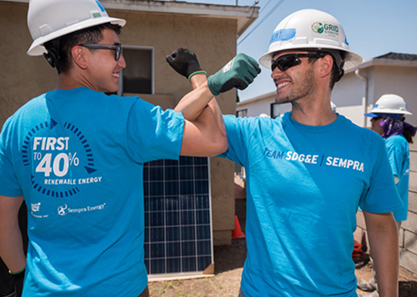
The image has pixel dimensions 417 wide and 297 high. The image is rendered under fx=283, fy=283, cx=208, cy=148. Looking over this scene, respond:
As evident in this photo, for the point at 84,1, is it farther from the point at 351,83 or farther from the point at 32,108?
the point at 351,83

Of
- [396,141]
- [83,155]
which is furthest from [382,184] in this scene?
[396,141]

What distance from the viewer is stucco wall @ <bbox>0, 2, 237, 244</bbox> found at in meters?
4.77

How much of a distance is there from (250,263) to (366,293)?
348 cm

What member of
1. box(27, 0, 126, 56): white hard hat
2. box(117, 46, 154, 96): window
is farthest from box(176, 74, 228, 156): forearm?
box(117, 46, 154, 96): window

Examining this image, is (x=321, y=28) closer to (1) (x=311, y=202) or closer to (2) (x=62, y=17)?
(1) (x=311, y=202)

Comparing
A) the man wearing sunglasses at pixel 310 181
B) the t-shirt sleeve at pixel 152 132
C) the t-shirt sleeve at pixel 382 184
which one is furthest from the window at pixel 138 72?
the t-shirt sleeve at pixel 382 184

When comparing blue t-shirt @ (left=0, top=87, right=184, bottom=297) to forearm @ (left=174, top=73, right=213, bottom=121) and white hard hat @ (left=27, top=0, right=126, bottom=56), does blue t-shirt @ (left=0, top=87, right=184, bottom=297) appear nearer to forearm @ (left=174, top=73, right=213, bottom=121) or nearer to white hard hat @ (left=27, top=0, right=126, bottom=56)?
forearm @ (left=174, top=73, right=213, bottom=121)

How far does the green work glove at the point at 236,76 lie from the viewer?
1361mm

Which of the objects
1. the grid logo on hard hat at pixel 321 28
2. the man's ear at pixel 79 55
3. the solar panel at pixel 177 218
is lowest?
the solar panel at pixel 177 218

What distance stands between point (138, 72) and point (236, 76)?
4.44 meters

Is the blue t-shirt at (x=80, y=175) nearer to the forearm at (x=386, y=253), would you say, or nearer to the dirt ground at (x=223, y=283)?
the forearm at (x=386, y=253)

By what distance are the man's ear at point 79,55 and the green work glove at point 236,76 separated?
0.59 meters

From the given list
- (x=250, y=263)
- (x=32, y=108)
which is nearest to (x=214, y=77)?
(x=32, y=108)

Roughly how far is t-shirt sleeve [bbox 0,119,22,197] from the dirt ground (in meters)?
3.32
